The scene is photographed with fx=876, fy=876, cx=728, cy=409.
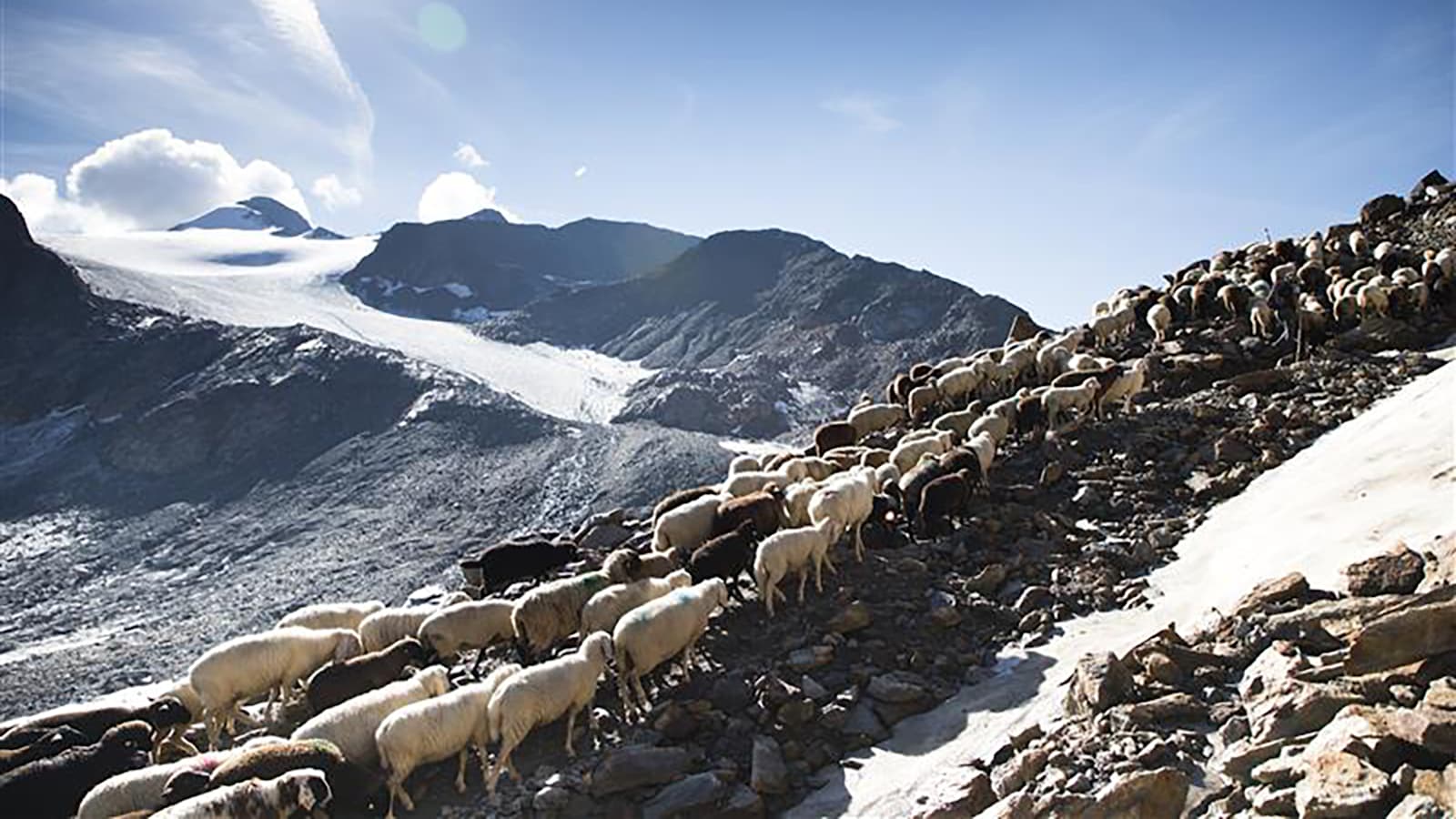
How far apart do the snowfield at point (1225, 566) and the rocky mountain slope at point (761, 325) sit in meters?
57.3

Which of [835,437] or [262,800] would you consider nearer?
[262,800]

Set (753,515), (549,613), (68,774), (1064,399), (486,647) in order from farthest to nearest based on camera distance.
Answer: (1064,399) → (753,515) → (486,647) → (549,613) → (68,774)

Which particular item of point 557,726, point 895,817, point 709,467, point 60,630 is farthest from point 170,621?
point 895,817

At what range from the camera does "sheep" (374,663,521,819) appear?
811 centimetres

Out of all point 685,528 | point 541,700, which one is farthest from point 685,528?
point 541,700

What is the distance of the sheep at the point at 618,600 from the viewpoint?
34.0 feet

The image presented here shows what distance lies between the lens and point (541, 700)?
8.59 m

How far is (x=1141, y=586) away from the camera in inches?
408

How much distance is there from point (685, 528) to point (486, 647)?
11.1ft

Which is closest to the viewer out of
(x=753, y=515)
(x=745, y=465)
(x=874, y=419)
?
(x=753, y=515)

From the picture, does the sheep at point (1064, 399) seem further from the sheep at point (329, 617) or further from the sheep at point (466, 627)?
the sheep at point (329, 617)

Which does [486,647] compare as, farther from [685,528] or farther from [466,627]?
[685,528]

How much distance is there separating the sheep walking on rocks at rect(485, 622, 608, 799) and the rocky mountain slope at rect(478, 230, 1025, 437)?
59614 millimetres

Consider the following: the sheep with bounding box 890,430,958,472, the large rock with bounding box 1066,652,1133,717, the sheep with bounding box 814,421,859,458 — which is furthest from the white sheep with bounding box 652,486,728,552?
the sheep with bounding box 814,421,859,458
